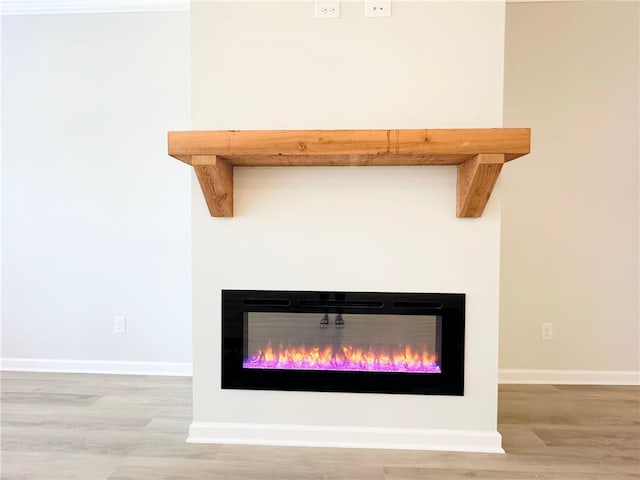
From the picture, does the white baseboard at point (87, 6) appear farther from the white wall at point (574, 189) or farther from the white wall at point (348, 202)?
the white wall at point (574, 189)

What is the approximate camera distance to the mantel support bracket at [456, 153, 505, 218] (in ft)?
5.05

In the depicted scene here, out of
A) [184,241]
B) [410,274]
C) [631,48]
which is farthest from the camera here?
[184,241]

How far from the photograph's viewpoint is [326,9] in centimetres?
180

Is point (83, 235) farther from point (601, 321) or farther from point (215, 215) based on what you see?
point (601, 321)

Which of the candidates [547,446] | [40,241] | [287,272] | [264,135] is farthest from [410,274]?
[40,241]

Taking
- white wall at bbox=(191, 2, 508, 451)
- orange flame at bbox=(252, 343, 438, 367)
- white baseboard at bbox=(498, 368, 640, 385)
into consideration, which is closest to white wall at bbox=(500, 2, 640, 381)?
white baseboard at bbox=(498, 368, 640, 385)

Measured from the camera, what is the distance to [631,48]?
256 cm

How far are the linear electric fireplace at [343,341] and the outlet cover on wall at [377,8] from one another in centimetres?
132

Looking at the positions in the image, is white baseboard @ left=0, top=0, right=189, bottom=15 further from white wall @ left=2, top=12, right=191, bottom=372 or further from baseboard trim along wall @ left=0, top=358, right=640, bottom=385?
baseboard trim along wall @ left=0, top=358, right=640, bottom=385

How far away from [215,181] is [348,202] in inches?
24.6

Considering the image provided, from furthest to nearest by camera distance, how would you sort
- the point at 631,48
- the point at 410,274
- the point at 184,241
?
1. the point at 184,241
2. the point at 631,48
3. the point at 410,274

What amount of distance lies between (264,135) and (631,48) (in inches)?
105

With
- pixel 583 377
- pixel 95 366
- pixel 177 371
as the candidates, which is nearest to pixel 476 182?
pixel 583 377

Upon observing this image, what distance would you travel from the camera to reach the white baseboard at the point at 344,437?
1815mm
